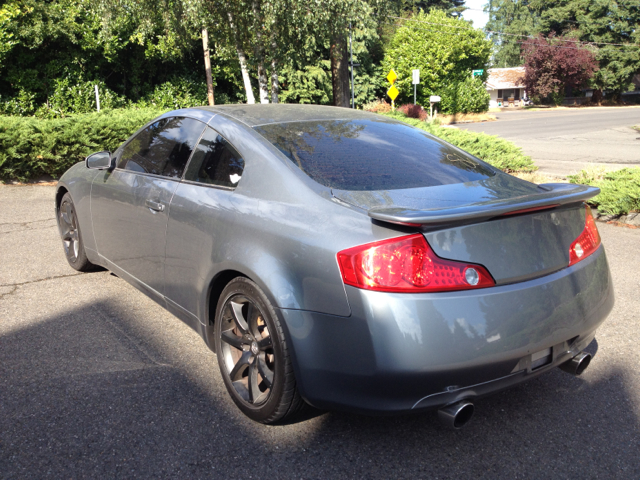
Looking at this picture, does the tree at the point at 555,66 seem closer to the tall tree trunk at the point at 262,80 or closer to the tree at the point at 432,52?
the tree at the point at 432,52

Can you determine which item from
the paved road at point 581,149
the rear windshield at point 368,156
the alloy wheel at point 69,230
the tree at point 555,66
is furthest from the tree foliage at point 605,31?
the rear windshield at point 368,156

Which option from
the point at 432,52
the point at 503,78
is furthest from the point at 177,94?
the point at 503,78

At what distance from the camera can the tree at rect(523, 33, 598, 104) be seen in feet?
206

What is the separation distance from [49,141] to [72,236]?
251 inches

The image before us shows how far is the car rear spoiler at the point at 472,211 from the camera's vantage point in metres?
2.17

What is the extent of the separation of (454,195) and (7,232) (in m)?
6.30

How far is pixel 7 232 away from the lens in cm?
707

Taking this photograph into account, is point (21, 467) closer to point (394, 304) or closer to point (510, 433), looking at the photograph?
point (394, 304)

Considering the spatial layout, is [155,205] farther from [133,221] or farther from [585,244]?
[585,244]

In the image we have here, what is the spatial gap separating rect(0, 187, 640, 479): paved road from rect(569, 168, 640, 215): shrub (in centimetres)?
361

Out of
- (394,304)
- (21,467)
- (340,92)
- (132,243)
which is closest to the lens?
(394,304)

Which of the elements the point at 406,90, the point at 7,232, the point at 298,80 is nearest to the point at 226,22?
the point at 7,232

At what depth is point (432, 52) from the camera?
1718 inches

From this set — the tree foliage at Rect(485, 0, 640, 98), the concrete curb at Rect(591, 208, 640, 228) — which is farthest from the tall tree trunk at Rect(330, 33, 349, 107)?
the tree foliage at Rect(485, 0, 640, 98)
